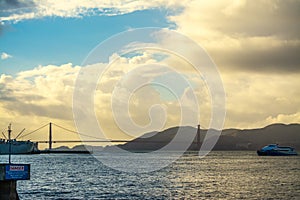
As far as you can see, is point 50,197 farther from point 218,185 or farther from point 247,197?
point 218,185

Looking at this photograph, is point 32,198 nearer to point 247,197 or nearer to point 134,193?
point 134,193

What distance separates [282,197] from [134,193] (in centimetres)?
2250

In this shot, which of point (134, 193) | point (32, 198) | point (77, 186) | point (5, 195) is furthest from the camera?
point (77, 186)

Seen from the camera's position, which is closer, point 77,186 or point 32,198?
point 32,198

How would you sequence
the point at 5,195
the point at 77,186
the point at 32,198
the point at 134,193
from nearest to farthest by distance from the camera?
1. the point at 5,195
2. the point at 32,198
3. the point at 134,193
4. the point at 77,186

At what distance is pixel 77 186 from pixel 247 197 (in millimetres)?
31973

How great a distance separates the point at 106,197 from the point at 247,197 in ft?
69.4

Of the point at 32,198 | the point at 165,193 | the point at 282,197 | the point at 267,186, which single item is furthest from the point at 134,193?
the point at 267,186

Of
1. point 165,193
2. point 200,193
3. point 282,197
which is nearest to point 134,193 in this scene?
point 165,193

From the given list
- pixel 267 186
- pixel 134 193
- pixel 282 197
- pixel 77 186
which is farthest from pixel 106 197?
pixel 267 186

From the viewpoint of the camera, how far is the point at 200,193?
85688mm

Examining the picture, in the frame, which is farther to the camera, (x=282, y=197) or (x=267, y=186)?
(x=267, y=186)

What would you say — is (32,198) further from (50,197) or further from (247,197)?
(247,197)

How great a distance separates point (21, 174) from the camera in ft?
192
